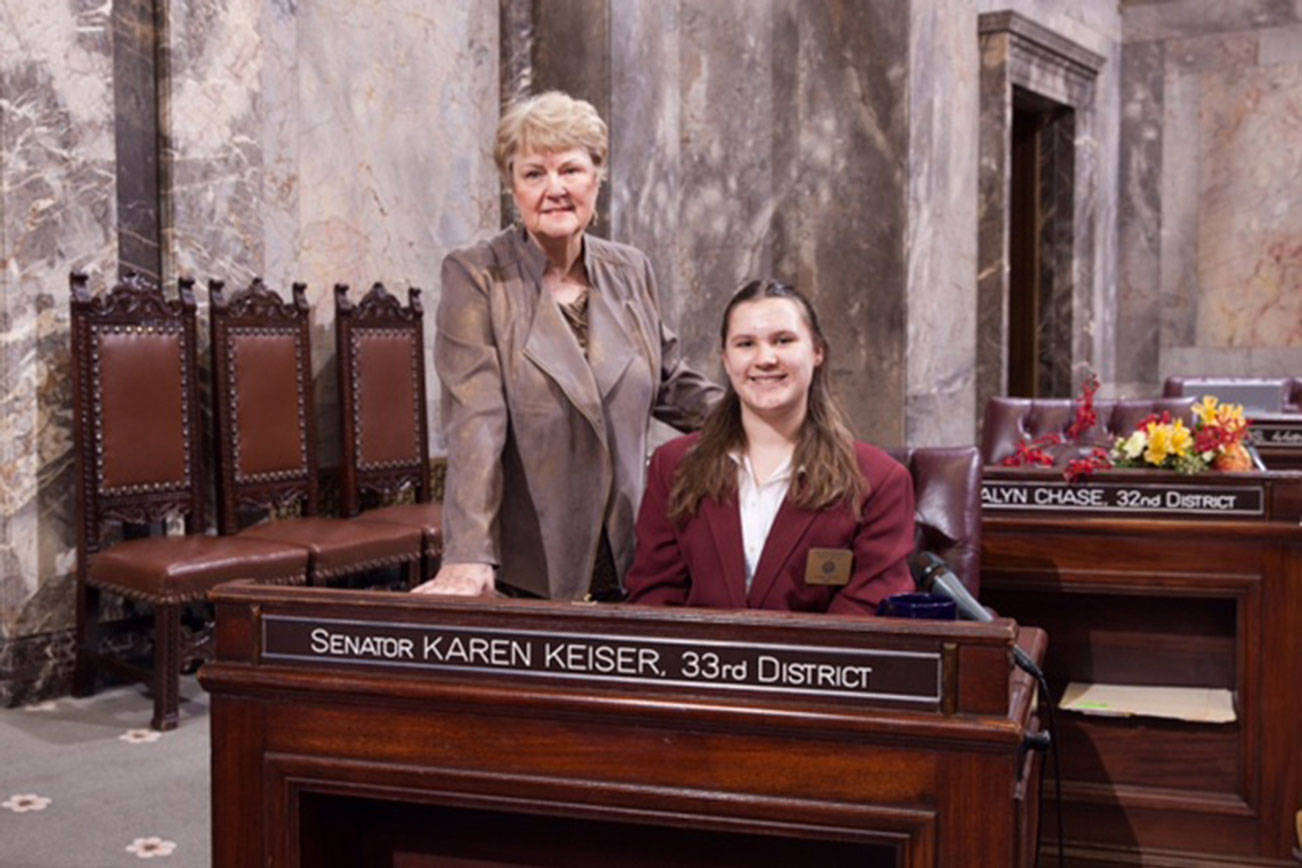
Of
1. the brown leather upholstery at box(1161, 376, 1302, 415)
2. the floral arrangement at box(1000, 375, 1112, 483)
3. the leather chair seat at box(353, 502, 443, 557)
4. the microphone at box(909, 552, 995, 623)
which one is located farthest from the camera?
the brown leather upholstery at box(1161, 376, 1302, 415)

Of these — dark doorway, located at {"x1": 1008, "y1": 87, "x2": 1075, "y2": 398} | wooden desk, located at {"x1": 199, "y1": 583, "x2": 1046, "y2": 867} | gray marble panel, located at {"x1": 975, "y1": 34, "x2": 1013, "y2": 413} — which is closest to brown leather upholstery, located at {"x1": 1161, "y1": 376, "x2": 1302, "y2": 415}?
gray marble panel, located at {"x1": 975, "y1": 34, "x2": 1013, "y2": 413}

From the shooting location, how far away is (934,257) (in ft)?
25.1

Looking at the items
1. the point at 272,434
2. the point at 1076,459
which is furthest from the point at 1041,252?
the point at 1076,459

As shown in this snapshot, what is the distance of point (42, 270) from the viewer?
4898 millimetres

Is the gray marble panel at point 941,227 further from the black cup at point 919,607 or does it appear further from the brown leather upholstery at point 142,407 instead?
the black cup at point 919,607

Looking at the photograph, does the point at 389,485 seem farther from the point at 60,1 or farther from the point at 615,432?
the point at 615,432

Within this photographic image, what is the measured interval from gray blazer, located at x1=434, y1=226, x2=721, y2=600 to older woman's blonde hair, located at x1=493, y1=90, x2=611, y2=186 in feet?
0.70

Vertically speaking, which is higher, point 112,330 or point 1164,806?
point 112,330

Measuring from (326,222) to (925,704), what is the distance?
189 inches

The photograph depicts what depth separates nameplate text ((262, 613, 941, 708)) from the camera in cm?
175

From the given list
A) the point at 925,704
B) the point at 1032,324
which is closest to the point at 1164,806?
the point at 925,704

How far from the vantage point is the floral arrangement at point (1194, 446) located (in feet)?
11.9

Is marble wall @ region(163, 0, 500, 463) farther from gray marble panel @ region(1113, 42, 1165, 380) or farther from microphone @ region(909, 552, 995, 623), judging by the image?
gray marble panel @ region(1113, 42, 1165, 380)

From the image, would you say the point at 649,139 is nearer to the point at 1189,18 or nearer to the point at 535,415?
the point at 535,415
